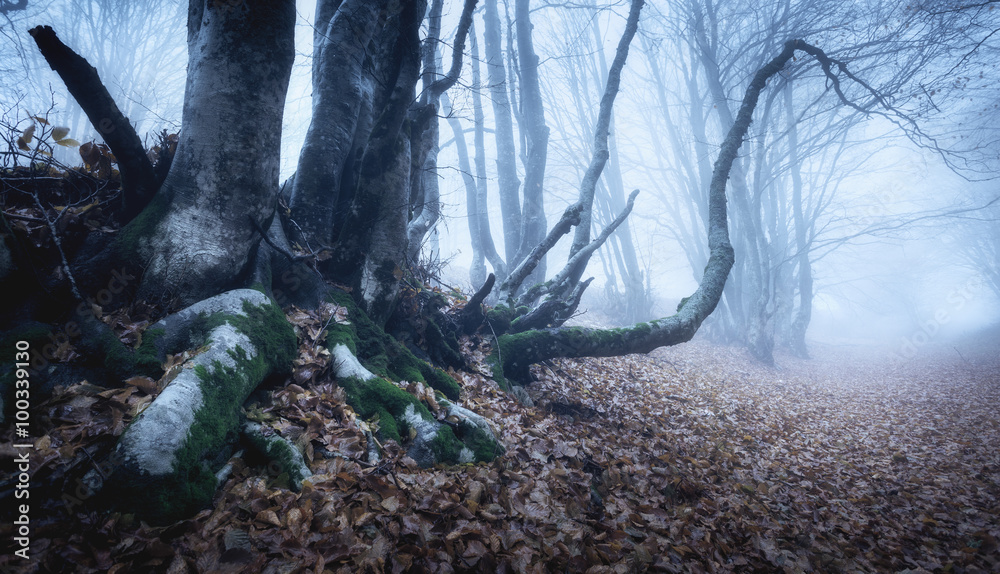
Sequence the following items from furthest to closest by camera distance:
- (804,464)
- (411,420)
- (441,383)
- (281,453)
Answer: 1. (804,464)
2. (441,383)
3. (411,420)
4. (281,453)

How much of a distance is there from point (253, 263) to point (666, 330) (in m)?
5.77

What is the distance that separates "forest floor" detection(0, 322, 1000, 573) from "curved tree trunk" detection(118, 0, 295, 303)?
1246mm

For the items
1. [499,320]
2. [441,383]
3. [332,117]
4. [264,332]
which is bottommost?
[441,383]

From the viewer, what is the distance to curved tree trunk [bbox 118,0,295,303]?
2.90 metres

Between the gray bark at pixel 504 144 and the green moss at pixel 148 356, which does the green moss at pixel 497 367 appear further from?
the gray bark at pixel 504 144

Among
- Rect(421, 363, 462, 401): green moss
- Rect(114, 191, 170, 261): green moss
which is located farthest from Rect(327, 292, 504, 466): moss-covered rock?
Rect(114, 191, 170, 261): green moss

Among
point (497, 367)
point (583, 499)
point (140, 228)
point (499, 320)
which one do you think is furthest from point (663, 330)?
point (140, 228)

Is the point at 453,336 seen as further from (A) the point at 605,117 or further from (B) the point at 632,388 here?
(A) the point at 605,117

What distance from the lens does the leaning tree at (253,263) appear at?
2.17 m

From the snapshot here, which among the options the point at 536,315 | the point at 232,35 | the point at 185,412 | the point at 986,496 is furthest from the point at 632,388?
the point at 232,35

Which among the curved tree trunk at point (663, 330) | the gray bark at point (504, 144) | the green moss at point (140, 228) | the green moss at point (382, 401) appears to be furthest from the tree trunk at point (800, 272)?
the green moss at point (140, 228)

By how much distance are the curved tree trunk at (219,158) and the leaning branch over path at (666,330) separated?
351cm

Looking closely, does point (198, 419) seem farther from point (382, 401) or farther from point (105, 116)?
point (105, 116)

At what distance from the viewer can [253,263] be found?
3.49 m
